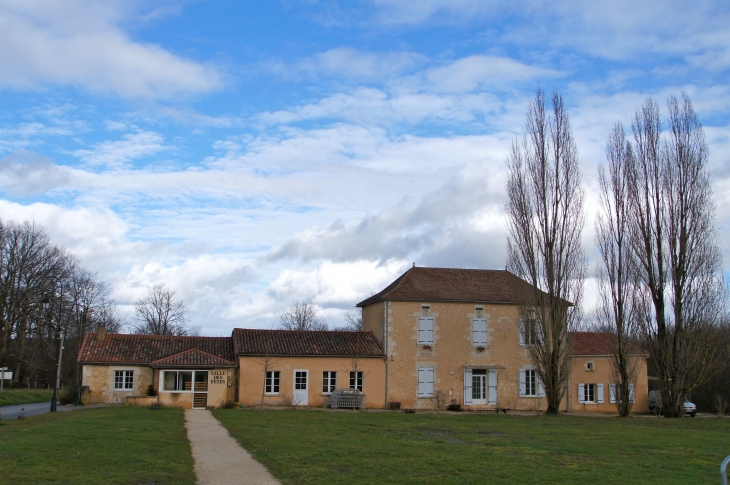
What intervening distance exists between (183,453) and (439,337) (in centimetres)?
2073

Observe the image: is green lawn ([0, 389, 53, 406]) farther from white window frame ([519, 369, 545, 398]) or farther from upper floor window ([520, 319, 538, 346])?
white window frame ([519, 369, 545, 398])

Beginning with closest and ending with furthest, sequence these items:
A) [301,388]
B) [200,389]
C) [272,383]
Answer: [200,389]
[272,383]
[301,388]

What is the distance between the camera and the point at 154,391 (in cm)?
2878

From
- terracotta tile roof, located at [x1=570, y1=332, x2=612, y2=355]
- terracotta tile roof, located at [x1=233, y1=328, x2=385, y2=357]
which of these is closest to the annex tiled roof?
terracotta tile roof, located at [x1=570, y1=332, x2=612, y2=355]

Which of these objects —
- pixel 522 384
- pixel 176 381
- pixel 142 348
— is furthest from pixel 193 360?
pixel 522 384

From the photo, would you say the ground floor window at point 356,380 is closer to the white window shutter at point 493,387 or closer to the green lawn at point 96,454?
the white window shutter at point 493,387

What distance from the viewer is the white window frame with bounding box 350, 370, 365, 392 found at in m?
30.9

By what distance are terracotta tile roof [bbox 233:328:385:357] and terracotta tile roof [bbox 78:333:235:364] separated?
3.27ft

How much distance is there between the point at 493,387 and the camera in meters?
32.2

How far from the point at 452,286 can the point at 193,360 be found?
12.8m

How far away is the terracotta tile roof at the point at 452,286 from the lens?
32219 millimetres

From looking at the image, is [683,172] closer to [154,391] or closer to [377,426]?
[377,426]

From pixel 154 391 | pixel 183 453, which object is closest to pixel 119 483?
pixel 183 453

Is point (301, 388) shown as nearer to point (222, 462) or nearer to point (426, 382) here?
point (426, 382)
